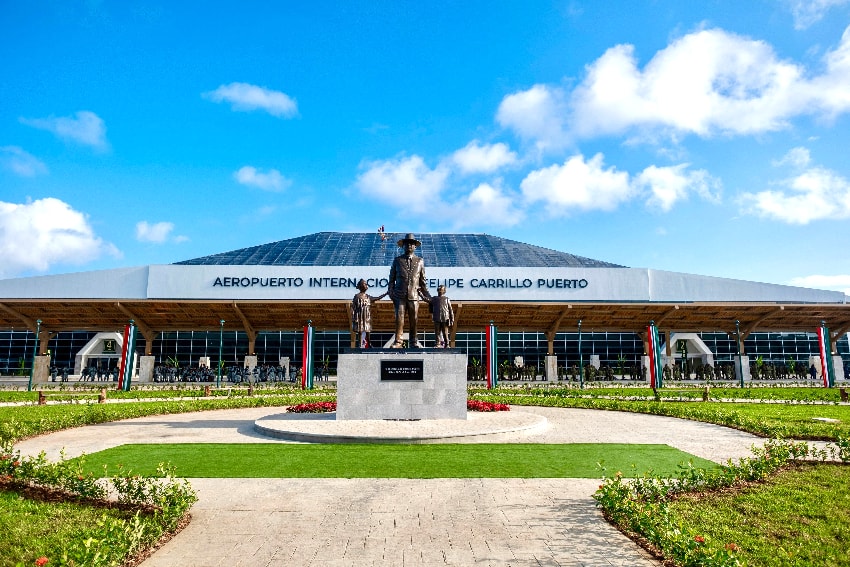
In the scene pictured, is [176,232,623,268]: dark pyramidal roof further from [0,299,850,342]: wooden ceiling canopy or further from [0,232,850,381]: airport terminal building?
[0,299,850,342]: wooden ceiling canopy

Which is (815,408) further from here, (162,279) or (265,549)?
(162,279)

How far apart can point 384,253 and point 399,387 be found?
3456 centimetres

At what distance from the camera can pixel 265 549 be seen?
5410 mm

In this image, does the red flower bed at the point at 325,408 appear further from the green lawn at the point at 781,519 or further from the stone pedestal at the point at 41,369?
the stone pedestal at the point at 41,369

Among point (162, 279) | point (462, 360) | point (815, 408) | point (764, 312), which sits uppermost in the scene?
point (162, 279)

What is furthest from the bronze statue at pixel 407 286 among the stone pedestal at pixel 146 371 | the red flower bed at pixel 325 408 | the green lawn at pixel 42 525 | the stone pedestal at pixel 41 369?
the stone pedestal at pixel 41 369

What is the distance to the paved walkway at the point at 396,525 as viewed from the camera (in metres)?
5.19

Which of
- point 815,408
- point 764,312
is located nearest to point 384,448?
point 815,408

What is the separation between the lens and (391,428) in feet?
43.0

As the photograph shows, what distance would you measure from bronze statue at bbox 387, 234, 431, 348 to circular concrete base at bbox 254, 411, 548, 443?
8.61 feet

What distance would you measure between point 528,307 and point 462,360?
29279 mm

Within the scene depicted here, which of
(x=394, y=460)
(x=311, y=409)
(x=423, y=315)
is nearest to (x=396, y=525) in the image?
(x=394, y=460)

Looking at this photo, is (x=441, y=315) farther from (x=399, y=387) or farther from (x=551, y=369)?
(x=551, y=369)

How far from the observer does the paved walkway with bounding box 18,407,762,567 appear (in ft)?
17.0
